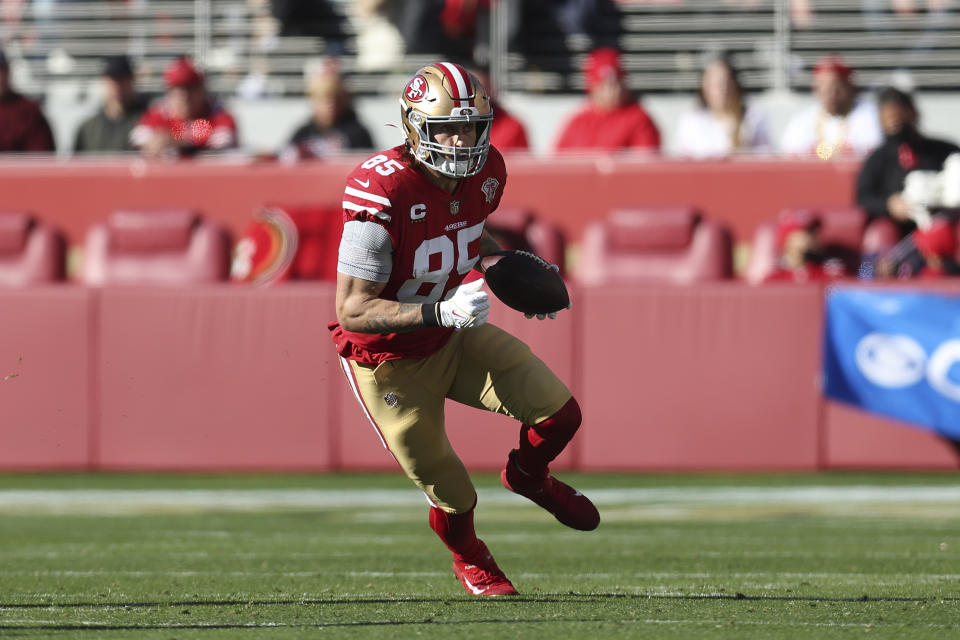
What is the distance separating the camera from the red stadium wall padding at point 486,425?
10516mm

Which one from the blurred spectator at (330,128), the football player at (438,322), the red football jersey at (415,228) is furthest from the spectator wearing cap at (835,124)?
the red football jersey at (415,228)

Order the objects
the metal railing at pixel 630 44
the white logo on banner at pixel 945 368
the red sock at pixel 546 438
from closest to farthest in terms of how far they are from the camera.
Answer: the red sock at pixel 546 438
the white logo on banner at pixel 945 368
the metal railing at pixel 630 44

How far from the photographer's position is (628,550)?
7.34 meters

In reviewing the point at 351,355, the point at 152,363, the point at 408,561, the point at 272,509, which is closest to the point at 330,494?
the point at 272,509

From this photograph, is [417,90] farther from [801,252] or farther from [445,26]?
[445,26]

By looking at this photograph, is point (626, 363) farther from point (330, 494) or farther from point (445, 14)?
point (445, 14)

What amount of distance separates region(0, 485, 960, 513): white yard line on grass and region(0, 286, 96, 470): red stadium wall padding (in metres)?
0.62

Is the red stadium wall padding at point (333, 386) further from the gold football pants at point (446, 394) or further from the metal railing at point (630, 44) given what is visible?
the gold football pants at point (446, 394)

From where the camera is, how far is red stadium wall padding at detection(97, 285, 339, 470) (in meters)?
10.6

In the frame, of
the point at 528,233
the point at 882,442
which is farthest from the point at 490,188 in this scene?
the point at 528,233

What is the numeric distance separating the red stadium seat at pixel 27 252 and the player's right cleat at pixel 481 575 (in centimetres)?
736

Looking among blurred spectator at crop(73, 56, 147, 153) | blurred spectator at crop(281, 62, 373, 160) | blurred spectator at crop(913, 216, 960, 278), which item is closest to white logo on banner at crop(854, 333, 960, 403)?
blurred spectator at crop(913, 216, 960, 278)

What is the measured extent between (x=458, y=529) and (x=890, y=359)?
5.40 m

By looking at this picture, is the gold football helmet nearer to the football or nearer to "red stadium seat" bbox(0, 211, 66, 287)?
the football
